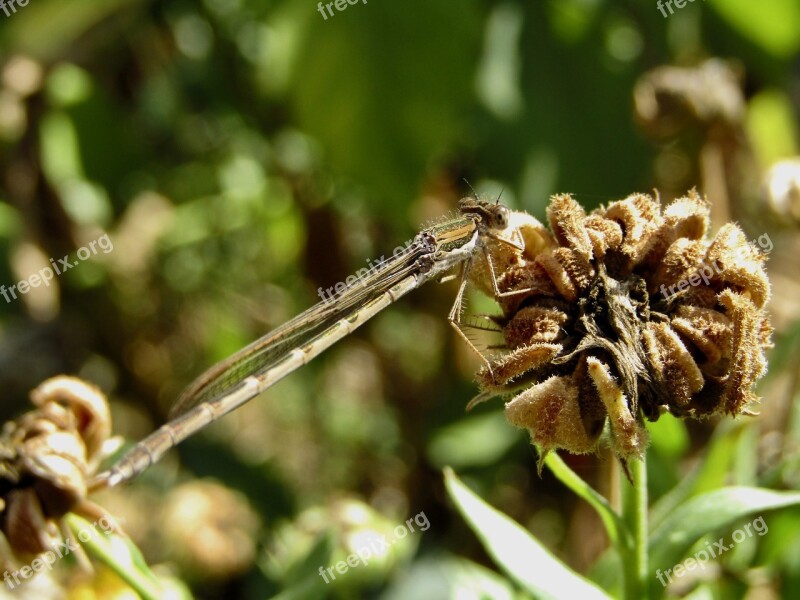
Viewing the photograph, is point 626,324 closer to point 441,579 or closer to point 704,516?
point 704,516

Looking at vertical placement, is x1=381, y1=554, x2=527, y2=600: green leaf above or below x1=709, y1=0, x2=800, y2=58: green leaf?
below

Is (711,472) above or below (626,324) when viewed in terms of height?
below

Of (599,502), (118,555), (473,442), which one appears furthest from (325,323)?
(599,502)

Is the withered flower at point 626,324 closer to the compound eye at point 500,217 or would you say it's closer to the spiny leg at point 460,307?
the compound eye at point 500,217

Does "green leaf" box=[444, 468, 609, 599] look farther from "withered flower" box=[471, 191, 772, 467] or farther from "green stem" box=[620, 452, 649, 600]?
"withered flower" box=[471, 191, 772, 467]

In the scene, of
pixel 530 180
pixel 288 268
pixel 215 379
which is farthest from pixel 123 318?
pixel 530 180

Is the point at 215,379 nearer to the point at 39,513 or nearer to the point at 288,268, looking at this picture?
the point at 39,513

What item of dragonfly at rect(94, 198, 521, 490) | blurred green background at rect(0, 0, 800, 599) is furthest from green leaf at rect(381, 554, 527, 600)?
dragonfly at rect(94, 198, 521, 490)
